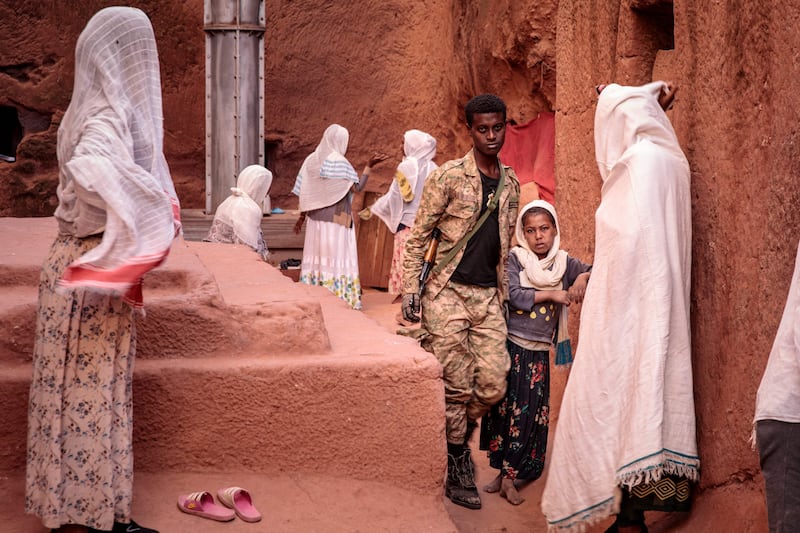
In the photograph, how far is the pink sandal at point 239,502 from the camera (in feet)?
11.3

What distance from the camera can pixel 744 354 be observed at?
3332 millimetres

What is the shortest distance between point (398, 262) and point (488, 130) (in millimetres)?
5990

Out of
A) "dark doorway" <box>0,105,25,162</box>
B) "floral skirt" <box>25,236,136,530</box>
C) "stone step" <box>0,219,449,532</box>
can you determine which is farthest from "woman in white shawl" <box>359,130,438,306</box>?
"dark doorway" <box>0,105,25,162</box>

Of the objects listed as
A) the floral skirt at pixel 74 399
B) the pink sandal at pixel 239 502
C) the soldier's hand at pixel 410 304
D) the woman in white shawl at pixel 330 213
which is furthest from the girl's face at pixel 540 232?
the woman in white shawl at pixel 330 213

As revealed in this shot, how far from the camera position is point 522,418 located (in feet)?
15.0

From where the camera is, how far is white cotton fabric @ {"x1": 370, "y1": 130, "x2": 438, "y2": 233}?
390 inches

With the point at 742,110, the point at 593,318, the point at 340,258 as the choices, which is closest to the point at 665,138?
the point at 742,110

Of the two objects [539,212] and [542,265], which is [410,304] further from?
[539,212]

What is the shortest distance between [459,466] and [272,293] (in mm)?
1243

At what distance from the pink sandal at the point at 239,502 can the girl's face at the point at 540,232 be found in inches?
72.9

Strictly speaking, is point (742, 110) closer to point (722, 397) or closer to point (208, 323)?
point (722, 397)

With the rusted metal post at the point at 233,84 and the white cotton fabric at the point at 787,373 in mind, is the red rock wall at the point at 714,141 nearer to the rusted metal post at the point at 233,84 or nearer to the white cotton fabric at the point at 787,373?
the white cotton fabric at the point at 787,373

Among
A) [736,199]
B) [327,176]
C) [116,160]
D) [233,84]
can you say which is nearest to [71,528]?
[116,160]

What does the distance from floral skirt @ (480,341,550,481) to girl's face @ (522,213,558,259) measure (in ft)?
1.62
